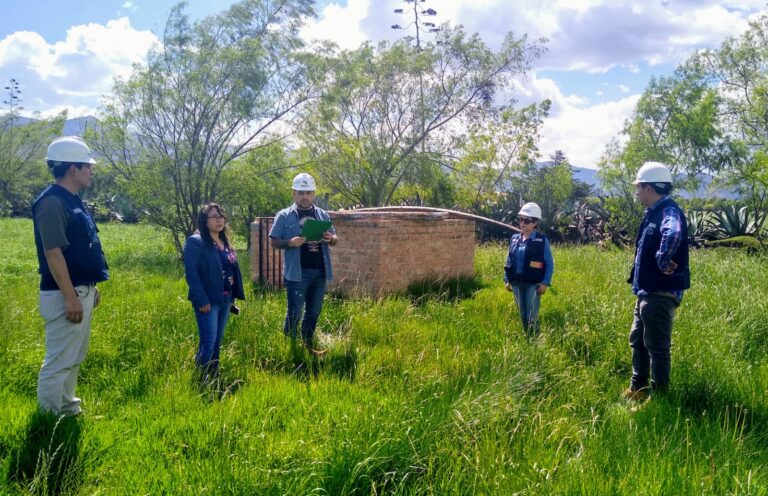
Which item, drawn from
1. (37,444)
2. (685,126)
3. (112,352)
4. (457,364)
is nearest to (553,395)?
(457,364)

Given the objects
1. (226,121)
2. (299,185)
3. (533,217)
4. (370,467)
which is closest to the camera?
(370,467)

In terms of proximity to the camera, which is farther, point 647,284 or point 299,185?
point 299,185

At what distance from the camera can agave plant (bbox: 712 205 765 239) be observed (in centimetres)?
1525

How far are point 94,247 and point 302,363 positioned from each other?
2.07 m

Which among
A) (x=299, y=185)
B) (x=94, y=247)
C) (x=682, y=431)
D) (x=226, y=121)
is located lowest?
(x=682, y=431)

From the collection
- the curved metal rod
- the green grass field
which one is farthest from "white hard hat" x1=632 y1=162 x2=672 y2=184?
the curved metal rod

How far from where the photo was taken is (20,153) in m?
35.8

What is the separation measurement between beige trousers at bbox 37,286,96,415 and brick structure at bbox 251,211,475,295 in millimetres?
4162

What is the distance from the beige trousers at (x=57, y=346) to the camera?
11.6 feet

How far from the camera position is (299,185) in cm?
537

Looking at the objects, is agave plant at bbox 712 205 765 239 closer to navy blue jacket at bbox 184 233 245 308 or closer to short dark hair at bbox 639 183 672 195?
short dark hair at bbox 639 183 672 195

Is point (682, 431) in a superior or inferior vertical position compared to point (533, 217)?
inferior

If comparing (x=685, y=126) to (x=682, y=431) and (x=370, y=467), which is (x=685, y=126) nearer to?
(x=682, y=431)

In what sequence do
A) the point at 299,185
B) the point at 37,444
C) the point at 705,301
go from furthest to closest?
the point at 705,301 < the point at 299,185 < the point at 37,444
